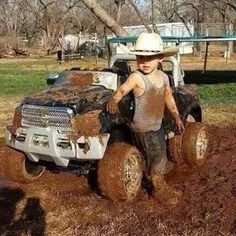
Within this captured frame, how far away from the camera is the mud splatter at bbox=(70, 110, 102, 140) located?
16.9ft

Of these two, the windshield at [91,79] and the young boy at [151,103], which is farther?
the windshield at [91,79]

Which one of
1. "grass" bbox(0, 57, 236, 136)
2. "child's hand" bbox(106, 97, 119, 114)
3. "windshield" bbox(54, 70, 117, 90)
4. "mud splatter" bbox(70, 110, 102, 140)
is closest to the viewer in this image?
"child's hand" bbox(106, 97, 119, 114)

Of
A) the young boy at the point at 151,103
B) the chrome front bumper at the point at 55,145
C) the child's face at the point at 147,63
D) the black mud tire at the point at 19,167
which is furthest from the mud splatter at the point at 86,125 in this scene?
the black mud tire at the point at 19,167

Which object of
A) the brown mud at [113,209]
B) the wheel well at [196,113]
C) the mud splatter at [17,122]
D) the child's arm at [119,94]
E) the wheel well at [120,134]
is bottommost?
the brown mud at [113,209]

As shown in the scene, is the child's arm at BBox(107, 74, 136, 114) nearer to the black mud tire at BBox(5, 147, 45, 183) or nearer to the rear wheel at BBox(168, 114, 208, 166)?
the black mud tire at BBox(5, 147, 45, 183)

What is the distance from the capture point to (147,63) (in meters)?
5.09

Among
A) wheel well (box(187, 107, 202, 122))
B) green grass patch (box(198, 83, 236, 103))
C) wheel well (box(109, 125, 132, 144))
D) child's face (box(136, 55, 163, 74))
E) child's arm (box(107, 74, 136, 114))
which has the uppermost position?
child's face (box(136, 55, 163, 74))

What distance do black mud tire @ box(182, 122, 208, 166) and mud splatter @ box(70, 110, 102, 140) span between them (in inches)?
64.5

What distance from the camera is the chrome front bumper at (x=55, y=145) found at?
509 cm

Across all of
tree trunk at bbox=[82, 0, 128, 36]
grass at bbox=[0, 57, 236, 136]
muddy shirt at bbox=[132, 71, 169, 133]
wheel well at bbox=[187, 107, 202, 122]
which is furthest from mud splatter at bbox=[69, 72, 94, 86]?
tree trunk at bbox=[82, 0, 128, 36]

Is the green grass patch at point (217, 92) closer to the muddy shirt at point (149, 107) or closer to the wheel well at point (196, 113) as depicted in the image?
the wheel well at point (196, 113)

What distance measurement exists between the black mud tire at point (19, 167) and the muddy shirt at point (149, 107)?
139 centimetres

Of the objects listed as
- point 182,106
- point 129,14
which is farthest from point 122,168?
point 129,14

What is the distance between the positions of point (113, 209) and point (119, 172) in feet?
1.21
